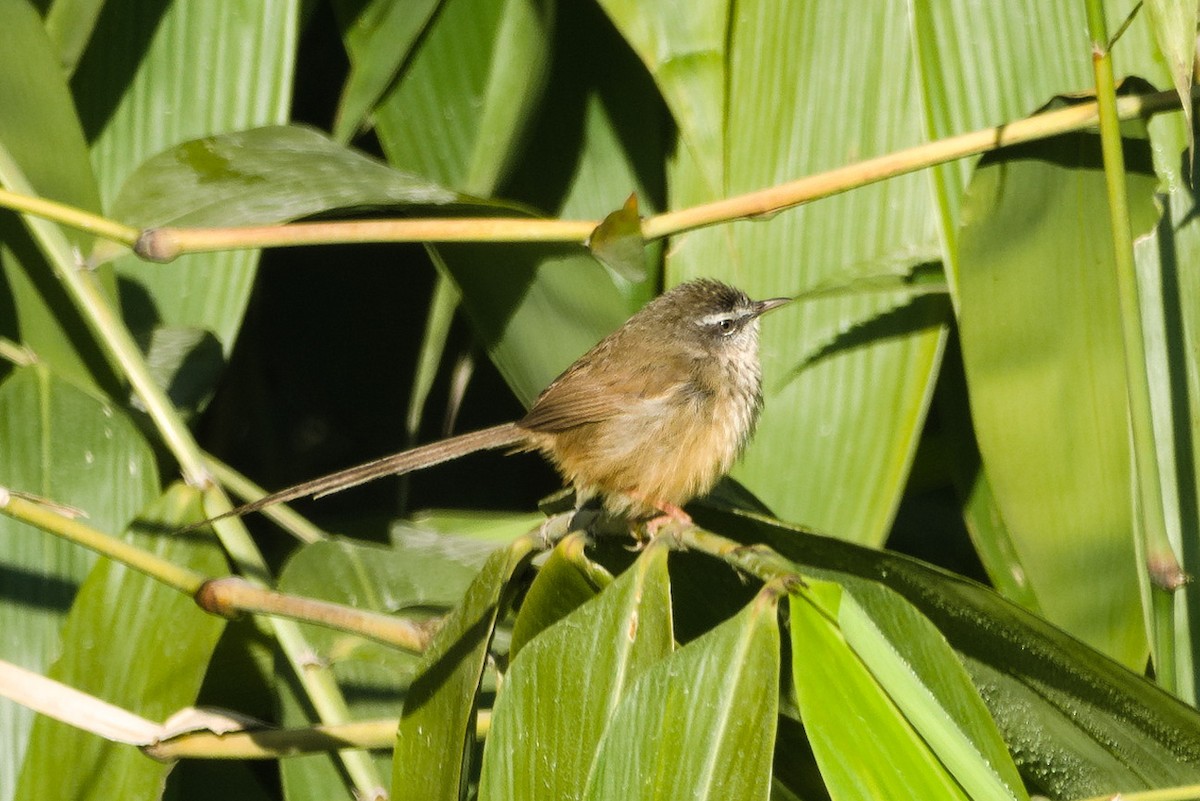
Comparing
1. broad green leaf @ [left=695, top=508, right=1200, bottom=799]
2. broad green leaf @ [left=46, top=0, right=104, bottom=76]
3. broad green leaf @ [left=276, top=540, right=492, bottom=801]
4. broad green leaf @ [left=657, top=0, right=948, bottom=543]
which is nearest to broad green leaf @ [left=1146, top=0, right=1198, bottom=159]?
broad green leaf @ [left=695, top=508, right=1200, bottom=799]

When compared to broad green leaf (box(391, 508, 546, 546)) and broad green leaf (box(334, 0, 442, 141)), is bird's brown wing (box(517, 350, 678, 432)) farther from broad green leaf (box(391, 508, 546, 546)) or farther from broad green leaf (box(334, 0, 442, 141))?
broad green leaf (box(334, 0, 442, 141))

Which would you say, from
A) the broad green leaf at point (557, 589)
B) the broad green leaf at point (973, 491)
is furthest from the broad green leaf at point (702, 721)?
the broad green leaf at point (973, 491)

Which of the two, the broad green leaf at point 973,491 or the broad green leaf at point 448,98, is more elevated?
the broad green leaf at point 448,98

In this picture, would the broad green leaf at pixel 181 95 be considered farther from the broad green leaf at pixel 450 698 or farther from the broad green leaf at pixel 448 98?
the broad green leaf at pixel 450 698

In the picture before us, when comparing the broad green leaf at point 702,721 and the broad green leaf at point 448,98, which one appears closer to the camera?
the broad green leaf at point 702,721

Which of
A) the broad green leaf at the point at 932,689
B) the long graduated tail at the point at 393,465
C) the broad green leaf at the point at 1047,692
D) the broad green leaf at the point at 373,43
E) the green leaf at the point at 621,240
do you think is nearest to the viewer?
the broad green leaf at the point at 932,689

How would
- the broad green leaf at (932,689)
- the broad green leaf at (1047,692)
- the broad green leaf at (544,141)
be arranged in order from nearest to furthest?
the broad green leaf at (932,689) → the broad green leaf at (1047,692) → the broad green leaf at (544,141)

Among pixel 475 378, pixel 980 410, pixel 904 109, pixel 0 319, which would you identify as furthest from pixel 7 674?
pixel 475 378

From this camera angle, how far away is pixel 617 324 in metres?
2.81

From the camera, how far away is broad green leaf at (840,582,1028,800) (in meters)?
1.38

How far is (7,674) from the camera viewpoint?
1.90 m

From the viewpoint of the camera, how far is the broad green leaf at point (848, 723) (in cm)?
138

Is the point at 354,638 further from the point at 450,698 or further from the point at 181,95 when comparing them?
the point at 181,95

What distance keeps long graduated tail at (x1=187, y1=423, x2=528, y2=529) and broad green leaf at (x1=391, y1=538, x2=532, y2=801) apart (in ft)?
1.54
